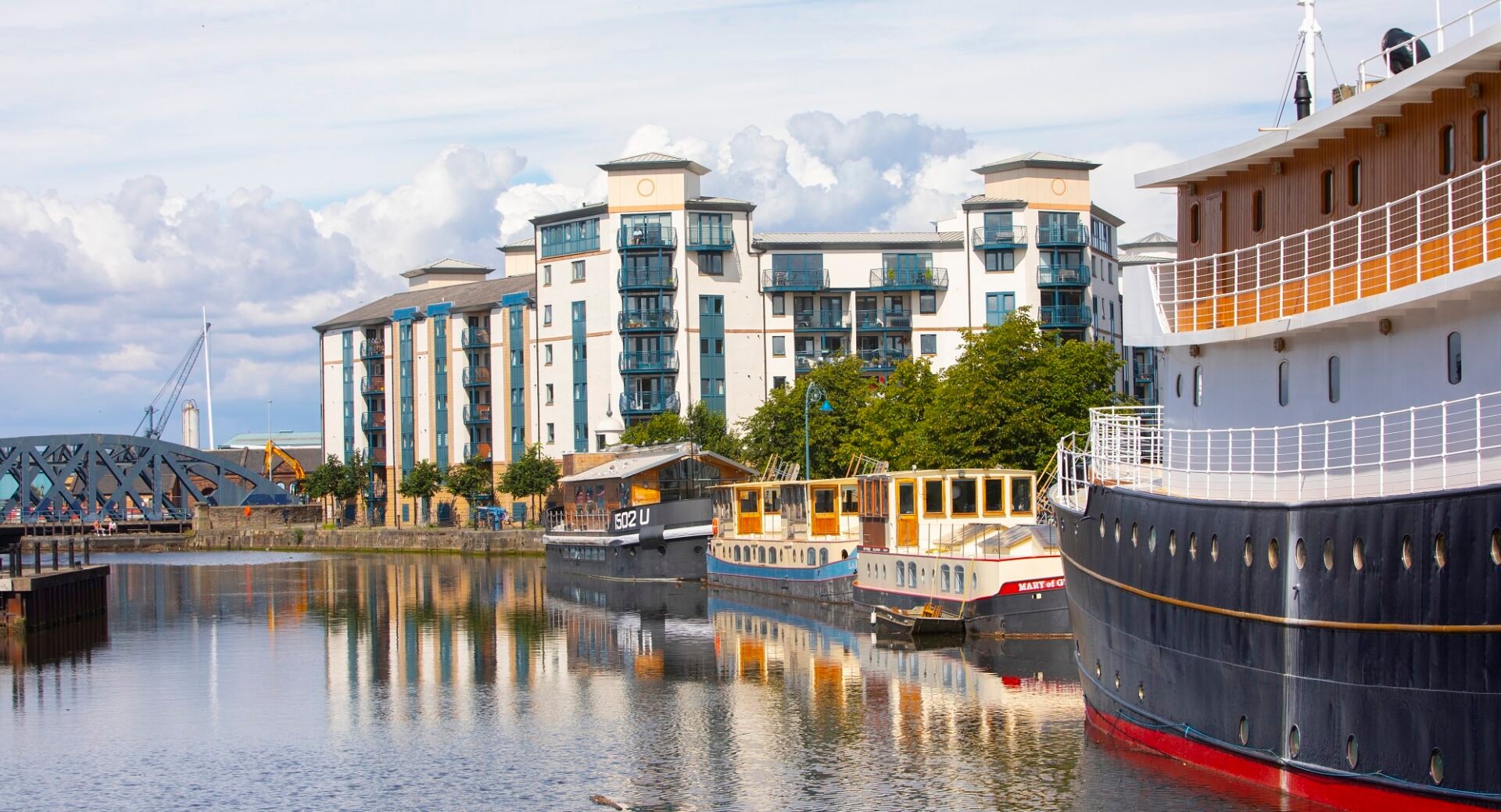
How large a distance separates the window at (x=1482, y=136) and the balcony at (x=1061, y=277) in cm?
8987

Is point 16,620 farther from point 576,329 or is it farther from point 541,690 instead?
point 576,329

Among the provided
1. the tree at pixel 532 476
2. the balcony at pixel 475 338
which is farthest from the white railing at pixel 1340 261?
the balcony at pixel 475 338

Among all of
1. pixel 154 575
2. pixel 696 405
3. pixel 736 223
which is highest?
pixel 736 223

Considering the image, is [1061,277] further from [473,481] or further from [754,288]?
[473,481]

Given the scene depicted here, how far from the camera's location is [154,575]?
340ft

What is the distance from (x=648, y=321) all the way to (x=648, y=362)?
9.01 feet

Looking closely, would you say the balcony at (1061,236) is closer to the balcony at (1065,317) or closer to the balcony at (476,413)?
the balcony at (1065,317)

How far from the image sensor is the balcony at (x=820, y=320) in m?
116

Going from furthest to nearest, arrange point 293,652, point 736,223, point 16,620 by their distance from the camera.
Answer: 1. point 736,223
2. point 16,620
3. point 293,652

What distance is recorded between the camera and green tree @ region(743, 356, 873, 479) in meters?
91.8

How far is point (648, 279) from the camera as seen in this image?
113688 mm

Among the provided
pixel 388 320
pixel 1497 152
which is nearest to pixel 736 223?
pixel 388 320

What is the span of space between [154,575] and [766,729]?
251 ft

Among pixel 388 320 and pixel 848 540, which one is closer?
pixel 848 540
